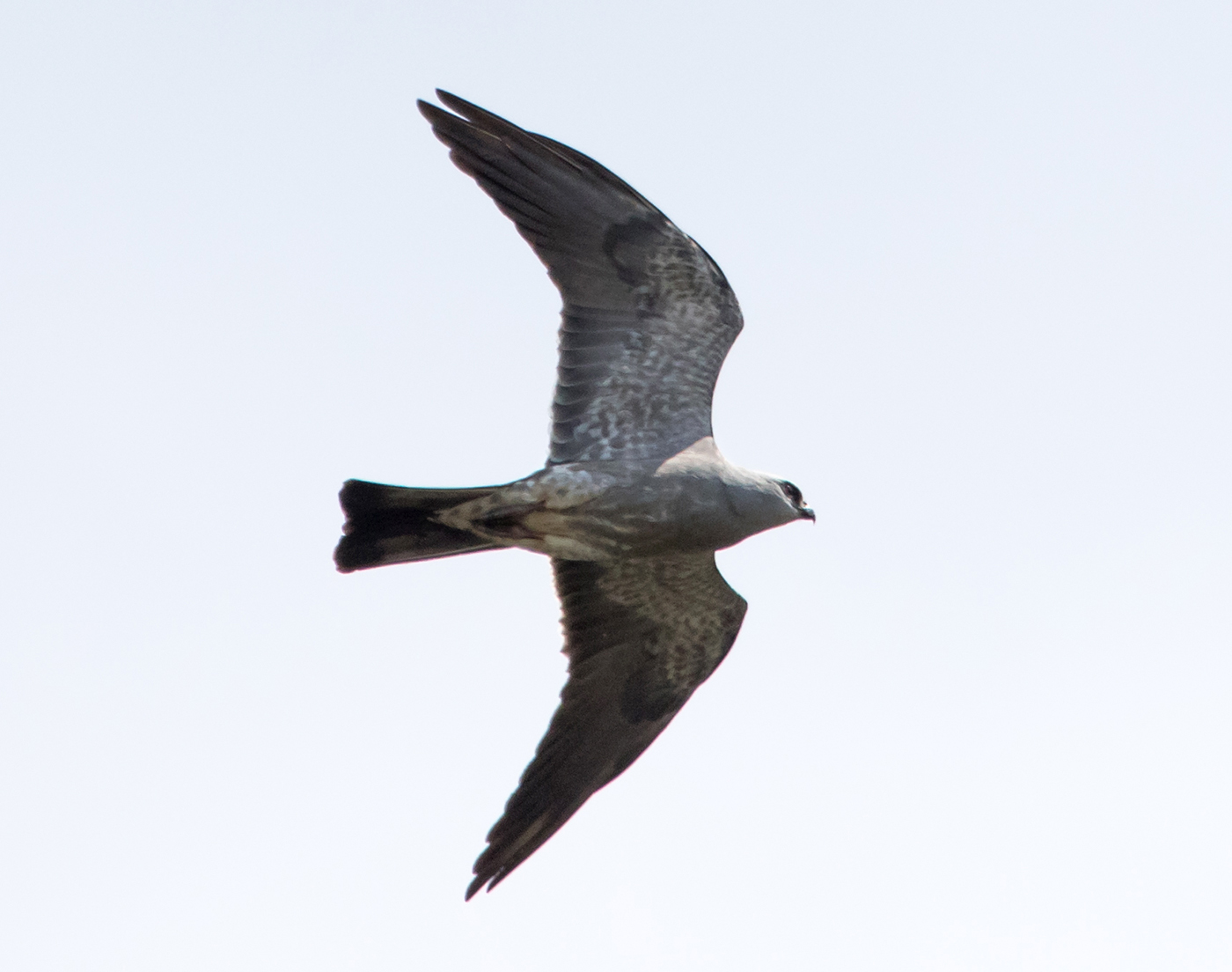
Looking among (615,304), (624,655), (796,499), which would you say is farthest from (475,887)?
(615,304)

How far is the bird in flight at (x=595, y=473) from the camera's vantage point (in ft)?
32.3

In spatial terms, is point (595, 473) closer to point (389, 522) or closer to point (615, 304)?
point (615, 304)

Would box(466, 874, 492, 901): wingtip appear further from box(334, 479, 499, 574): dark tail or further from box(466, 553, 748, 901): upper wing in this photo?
box(334, 479, 499, 574): dark tail

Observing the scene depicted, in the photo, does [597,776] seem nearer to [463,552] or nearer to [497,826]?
[497,826]

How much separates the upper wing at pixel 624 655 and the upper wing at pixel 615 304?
43.5 inches

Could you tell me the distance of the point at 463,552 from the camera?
1013 cm

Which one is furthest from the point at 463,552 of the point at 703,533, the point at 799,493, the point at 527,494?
the point at 799,493

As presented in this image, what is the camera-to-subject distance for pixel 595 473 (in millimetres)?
9922

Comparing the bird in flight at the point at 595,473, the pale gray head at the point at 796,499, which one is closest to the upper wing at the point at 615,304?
the bird in flight at the point at 595,473

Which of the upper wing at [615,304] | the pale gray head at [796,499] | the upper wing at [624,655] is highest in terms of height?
the upper wing at [615,304]

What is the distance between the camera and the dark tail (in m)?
9.74

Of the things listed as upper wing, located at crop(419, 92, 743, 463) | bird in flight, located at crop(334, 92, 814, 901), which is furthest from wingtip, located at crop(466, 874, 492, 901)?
upper wing, located at crop(419, 92, 743, 463)

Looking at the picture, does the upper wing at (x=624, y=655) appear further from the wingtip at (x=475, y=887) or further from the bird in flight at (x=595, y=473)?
the wingtip at (x=475, y=887)

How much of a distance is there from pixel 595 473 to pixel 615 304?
4.14 ft
